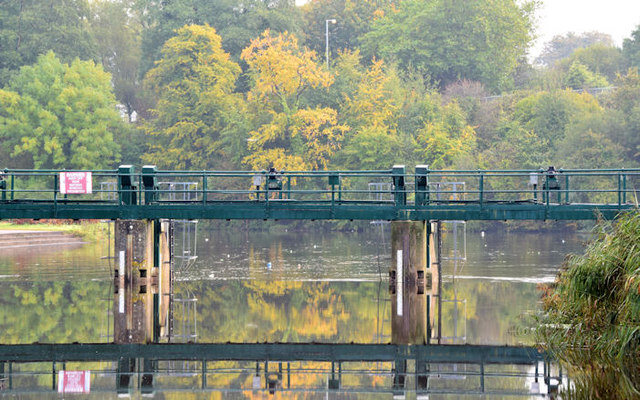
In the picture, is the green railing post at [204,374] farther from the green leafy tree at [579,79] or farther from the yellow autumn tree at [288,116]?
the green leafy tree at [579,79]

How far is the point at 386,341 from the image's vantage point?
2269cm

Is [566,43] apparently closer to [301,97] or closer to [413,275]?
[301,97]

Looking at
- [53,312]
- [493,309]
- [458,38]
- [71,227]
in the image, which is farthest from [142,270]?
[458,38]

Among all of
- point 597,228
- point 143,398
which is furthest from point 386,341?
point 143,398

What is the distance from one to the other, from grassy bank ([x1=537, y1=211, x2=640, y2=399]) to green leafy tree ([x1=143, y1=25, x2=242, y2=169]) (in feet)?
190

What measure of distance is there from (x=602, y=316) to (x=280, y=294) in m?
13.9

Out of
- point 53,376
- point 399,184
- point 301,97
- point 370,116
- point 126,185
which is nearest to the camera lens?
point 53,376

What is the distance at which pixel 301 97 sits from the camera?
76.2 m

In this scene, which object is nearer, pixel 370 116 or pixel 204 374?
pixel 204 374

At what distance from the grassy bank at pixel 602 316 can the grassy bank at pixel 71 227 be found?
1715 inches

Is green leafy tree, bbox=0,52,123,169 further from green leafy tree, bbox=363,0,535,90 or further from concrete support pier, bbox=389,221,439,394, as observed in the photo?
concrete support pier, bbox=389,221,439,394

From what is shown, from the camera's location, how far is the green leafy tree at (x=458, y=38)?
90.1 metres

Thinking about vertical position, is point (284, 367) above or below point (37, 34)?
below

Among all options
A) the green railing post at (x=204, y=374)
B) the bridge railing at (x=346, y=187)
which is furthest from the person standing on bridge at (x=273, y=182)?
the green railing post at (x=204, y=374)
